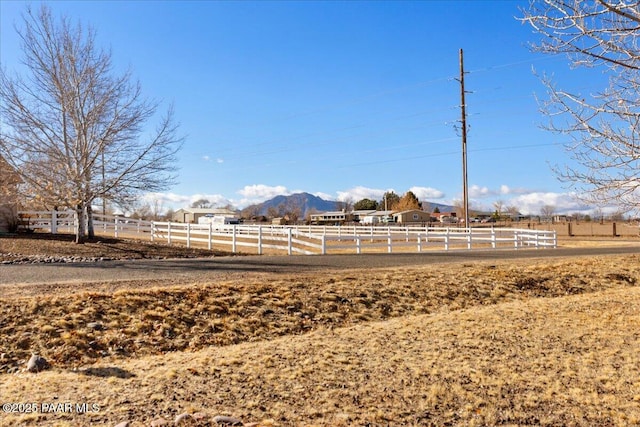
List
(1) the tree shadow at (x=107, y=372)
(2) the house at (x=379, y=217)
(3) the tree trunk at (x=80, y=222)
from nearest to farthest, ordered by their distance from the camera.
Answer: (1) the tree shadow at (x=107, y=372)
(3) the tree trunk at (x=80, y=222)
(2) the house at (x=379, y=217)

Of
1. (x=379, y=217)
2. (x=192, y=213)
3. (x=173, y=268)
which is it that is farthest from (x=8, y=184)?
(x=192, y=213)

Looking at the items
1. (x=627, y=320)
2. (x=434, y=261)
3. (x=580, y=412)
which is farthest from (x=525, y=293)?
(x=580, y=412)

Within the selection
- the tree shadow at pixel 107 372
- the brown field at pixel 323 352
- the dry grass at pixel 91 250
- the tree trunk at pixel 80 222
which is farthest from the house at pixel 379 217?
the tree shadow at pixel 107 372

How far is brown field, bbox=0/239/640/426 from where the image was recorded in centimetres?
491

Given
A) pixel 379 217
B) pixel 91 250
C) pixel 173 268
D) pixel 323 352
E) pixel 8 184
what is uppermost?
pixel 8 184

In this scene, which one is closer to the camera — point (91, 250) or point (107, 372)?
point (107, 372)

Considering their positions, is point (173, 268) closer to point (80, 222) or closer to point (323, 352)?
point (323, 352)

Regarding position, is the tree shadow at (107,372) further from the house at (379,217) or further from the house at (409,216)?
the house at (379,217)

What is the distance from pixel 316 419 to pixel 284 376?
1.19 metres

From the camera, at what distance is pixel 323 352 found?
6.69m

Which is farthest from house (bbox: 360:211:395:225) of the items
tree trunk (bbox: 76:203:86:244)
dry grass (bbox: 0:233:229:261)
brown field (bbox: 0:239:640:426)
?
brown field (bbox: 0:239:640:426)

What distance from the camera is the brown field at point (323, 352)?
16.1ft

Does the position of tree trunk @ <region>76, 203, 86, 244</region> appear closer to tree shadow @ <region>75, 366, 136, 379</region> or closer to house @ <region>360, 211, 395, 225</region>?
tree shadow @ <region>75, 366, 136, 379</region>

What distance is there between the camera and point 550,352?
703cm
